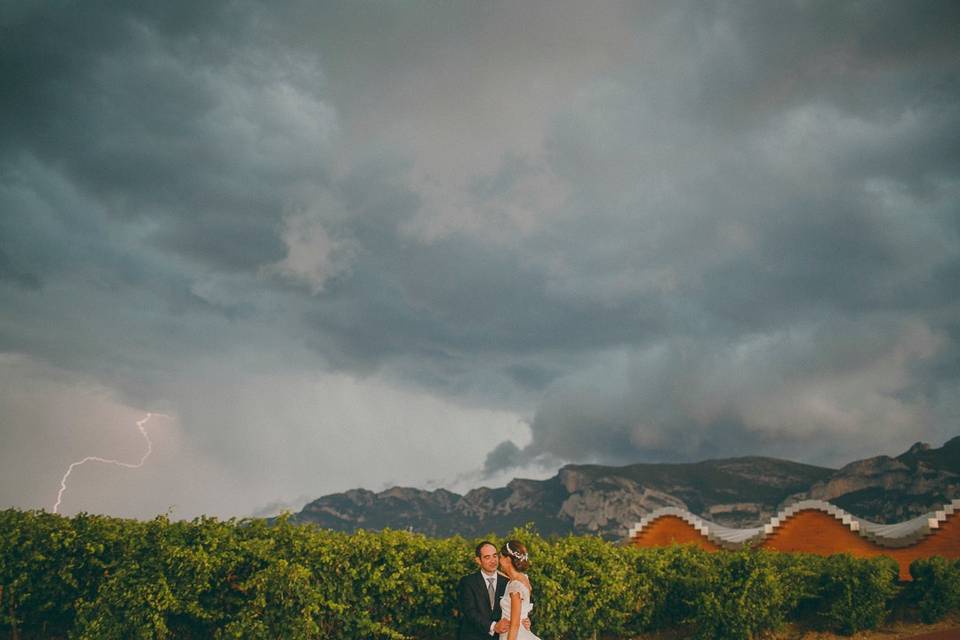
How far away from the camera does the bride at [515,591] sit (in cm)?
848

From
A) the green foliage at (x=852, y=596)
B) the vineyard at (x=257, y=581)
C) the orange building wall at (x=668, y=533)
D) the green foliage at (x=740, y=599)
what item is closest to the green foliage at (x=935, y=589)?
the green foliage at (x=852, y=596)

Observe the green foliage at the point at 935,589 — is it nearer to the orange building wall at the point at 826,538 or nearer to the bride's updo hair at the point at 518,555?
the orange building wall at the point at 826,538

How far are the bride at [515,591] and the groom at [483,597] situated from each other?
233mm

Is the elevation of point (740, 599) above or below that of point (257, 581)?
below

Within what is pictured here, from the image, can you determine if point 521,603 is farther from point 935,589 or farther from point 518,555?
point 935,589

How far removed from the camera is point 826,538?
33.1m

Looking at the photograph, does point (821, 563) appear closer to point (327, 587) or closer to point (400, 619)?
point (400, 619)

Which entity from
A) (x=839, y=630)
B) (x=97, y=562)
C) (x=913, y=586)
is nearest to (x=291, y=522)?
(x=97, y=562)

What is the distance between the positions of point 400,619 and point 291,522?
8.87 feet

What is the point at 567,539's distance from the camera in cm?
1379

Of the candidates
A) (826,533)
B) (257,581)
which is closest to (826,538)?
(826,533)

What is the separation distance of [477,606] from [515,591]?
975mm

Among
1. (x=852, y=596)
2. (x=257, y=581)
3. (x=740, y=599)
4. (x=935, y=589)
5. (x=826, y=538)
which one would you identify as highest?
(x=257, y=581)

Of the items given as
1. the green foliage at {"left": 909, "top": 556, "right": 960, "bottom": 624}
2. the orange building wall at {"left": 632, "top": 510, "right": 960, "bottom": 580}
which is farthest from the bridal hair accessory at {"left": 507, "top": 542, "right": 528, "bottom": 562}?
the orange building wall at {"left": 632, "top": 510, "right": 960, "bottom": 580}
